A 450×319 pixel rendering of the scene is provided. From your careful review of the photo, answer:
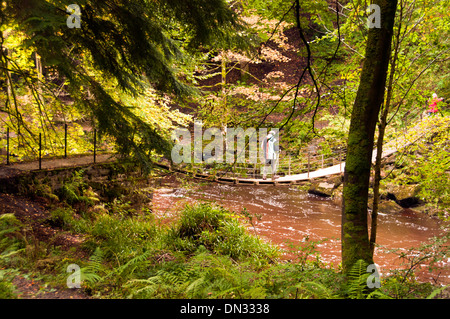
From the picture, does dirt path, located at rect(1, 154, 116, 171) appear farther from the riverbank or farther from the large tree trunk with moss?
the large tree trunk with moss

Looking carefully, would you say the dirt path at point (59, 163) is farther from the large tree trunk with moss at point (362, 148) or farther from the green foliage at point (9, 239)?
the large tree trunk with moss at point (362, 148)

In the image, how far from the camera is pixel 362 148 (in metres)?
2.84

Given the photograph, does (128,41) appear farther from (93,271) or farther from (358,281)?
(358,281)

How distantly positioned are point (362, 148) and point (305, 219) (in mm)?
6690

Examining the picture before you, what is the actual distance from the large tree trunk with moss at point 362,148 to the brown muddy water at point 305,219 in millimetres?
2870

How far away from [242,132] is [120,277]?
97.4 inches

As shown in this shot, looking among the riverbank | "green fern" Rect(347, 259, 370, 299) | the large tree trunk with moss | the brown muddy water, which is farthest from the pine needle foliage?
"green fern" Rect(347, 259, 370, 299)

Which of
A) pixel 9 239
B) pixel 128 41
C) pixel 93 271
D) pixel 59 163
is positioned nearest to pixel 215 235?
pixel 93 271

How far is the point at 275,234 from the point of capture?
7.76 metres

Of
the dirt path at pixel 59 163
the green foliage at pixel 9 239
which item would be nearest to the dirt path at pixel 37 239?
the green foliage at pixel 9 239

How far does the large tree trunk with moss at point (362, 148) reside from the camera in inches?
110

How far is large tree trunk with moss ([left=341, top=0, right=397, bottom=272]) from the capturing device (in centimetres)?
279

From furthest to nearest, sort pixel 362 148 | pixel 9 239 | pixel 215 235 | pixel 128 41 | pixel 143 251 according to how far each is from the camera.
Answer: pixel 215 235 < pixel 128 41 < pixel 143 251 < pixel 9 239 < pixel 362 148
